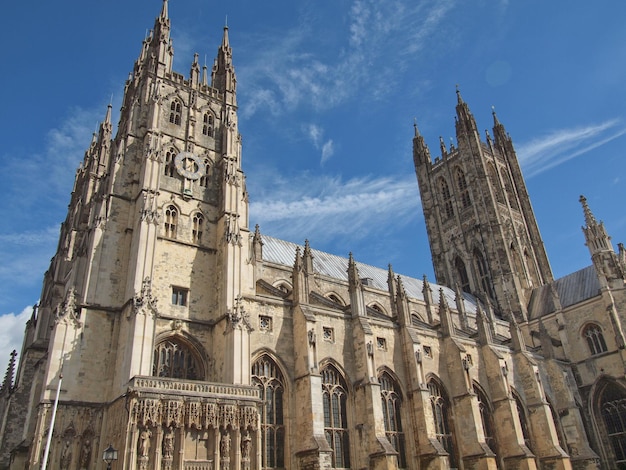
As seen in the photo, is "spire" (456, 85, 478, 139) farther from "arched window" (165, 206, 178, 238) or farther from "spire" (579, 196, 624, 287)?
"arched window" (165, 206, 178, 238)

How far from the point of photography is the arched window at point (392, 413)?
28125 millimetres

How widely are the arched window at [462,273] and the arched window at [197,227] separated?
120 feet

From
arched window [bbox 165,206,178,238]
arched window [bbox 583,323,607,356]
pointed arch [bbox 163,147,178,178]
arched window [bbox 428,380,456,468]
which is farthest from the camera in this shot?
arched window [bbox 583,323,607,356]

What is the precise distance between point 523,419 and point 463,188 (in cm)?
3144

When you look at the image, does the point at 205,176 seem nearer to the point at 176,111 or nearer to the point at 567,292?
the point at 176,111

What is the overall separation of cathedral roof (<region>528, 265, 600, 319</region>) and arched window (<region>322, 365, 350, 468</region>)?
2869 cm

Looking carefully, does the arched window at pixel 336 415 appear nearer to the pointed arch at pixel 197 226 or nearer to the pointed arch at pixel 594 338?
the pointed arch at pixel 197 226

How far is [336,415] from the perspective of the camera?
27.0 m

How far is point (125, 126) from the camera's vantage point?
105 ft

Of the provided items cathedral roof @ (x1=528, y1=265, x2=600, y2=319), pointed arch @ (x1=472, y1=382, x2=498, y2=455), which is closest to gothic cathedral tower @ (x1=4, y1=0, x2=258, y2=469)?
pointed arch @ (x1=472, y1=382, x2=498, y2=455)

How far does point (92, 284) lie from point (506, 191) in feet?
164

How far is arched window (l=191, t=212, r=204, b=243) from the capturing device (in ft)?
94.3

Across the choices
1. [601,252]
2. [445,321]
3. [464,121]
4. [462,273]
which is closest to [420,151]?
[464,121]

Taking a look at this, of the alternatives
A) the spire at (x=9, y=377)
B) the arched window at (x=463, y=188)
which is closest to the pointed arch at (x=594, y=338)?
the arched window at (x=463, y=188)
